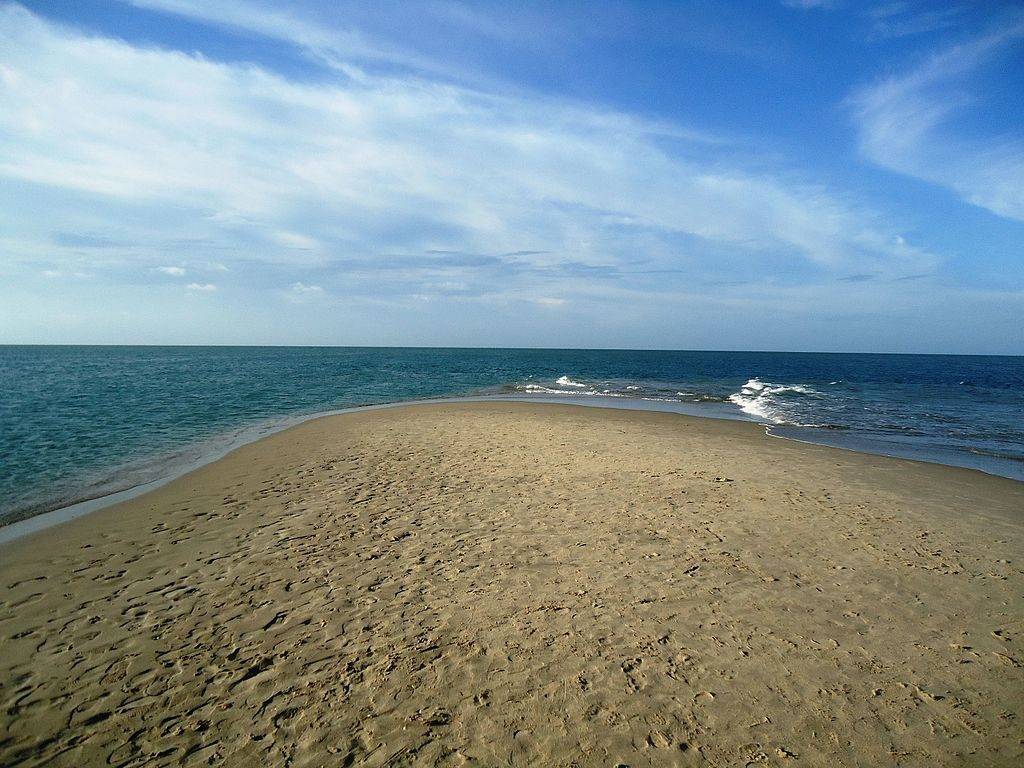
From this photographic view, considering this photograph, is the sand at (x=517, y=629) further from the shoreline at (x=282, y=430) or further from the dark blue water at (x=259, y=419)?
the dark blue water at (x=259, y=419)

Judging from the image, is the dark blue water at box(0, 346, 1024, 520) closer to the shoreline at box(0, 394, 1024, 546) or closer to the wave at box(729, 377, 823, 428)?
the wave at box(729, 377, 823, 428)

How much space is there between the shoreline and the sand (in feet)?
2.40

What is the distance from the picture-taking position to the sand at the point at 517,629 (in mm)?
4023

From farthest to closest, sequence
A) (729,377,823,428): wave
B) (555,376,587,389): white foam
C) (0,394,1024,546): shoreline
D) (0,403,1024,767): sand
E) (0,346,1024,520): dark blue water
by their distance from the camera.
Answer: (555,376,587,389): white foam, (729,377,823,428): wave, (0,346,1024,520): dark blue water, (0,394,1024,546): shoreline, (0,403,1024,767): sand

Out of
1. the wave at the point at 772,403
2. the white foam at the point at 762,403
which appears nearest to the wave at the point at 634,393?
the white foam at the point at 762,403

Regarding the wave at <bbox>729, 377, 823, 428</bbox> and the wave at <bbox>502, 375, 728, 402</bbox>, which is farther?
the wave at <bbox>502, 375, 728, 402</bbox>

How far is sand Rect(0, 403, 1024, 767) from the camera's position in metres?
4.02

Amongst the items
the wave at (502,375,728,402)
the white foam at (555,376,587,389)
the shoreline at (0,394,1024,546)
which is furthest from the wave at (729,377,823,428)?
the white foam at (555,376,587,389)

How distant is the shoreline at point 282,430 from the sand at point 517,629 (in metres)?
0.73

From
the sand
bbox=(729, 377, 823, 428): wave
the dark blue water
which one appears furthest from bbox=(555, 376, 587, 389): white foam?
the sand

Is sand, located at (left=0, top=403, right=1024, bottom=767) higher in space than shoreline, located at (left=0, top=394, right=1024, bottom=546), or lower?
higher

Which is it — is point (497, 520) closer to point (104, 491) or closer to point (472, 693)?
point (472, 693)

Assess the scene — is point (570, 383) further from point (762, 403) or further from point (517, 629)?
point (517, 629)

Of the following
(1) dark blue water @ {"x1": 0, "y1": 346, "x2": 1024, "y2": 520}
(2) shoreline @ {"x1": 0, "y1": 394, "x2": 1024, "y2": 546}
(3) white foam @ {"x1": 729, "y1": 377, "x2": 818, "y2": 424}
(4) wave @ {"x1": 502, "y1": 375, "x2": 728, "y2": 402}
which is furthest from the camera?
(4) wave @ {"x1": 502, "y1": 375, "x2": 728, "y2": 402}
